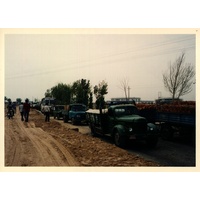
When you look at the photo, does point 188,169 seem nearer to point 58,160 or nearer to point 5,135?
point 58,160

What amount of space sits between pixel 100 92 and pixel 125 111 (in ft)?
4.69

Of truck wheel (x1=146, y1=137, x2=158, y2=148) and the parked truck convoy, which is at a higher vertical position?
Answer: the parked truck convoy

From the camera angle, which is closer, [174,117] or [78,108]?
[174,117]

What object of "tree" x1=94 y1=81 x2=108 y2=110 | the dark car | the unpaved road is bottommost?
the unpaved road

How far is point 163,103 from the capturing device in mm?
11680

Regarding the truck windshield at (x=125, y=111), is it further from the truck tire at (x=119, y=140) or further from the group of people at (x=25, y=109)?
the group of people at (x=25, y=109)

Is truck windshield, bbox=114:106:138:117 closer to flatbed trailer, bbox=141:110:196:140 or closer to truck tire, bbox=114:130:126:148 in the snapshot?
truck tire, bbox=114:130:126:148

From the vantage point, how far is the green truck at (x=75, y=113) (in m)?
16.6

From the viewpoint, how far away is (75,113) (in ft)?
54.5

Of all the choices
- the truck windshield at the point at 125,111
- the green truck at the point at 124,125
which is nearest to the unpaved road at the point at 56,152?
the green truck at the point at 124,125

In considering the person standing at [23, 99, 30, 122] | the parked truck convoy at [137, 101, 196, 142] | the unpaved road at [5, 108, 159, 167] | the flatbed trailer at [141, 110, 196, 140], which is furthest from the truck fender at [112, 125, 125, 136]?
the person standing at [23, 99, 30, 122]

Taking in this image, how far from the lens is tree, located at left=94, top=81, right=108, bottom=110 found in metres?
9.81

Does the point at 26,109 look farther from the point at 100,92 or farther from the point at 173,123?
the point at 173,123

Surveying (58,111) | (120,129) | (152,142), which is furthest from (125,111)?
(58,111)
